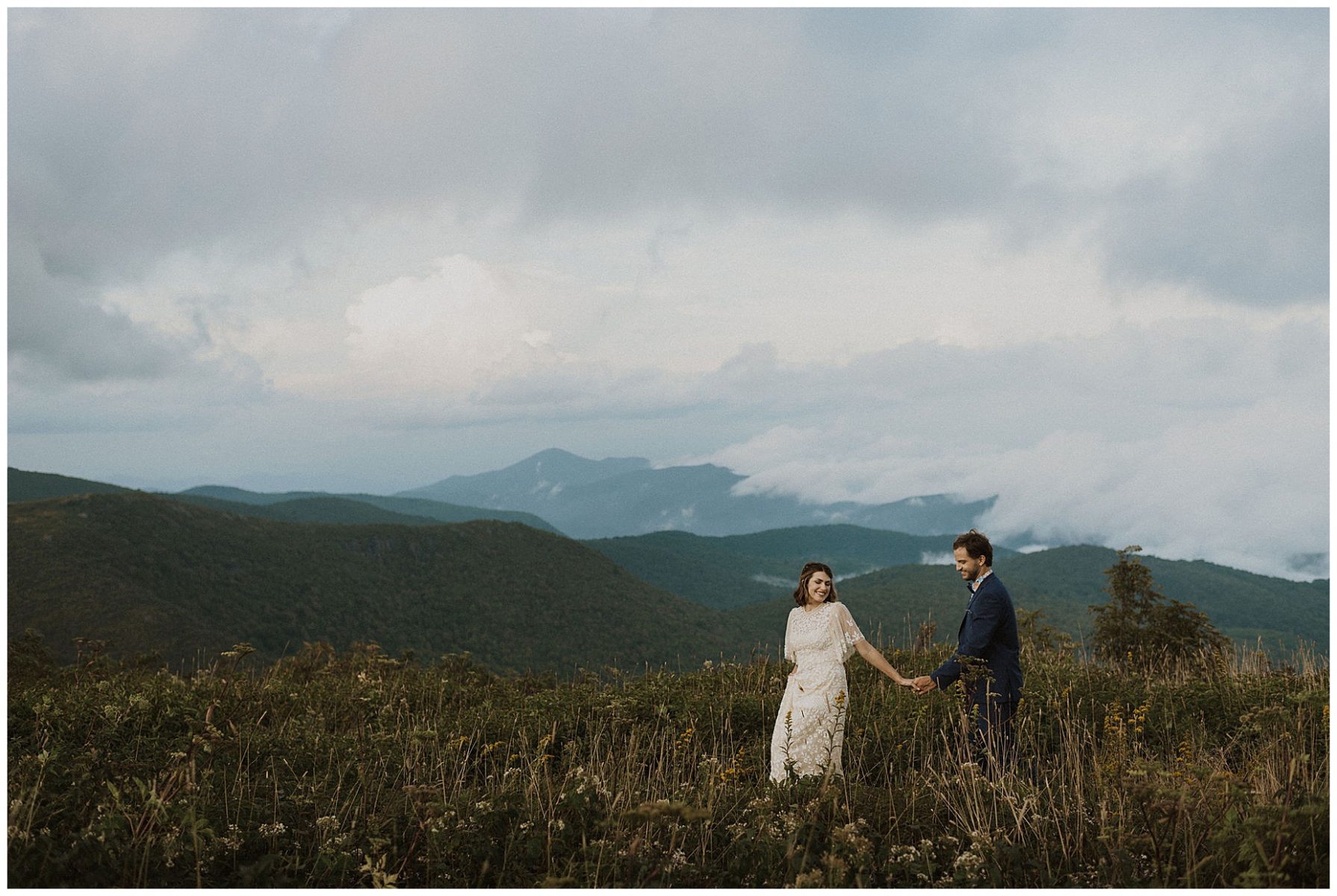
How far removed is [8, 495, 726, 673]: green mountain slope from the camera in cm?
4053

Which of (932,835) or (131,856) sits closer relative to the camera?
(131,856)

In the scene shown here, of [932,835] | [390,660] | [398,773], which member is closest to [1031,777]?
[932,835]

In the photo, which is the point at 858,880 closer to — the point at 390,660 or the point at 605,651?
the point at 390,660

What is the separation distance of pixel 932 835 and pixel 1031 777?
7.37 ft

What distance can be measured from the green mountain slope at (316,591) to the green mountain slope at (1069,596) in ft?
35.2

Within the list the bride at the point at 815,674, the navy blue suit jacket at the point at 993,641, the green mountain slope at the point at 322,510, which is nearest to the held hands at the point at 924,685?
the navy blue suit jacket at the point at 993,641

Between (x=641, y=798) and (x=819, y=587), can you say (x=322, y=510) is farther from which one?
(x=641, y=798)

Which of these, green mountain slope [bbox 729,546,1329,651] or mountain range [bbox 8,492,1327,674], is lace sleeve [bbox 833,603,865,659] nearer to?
mountain range [bbox 8,492,1327,674]

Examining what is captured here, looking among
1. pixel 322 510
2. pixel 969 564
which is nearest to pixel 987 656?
pixel 969 564

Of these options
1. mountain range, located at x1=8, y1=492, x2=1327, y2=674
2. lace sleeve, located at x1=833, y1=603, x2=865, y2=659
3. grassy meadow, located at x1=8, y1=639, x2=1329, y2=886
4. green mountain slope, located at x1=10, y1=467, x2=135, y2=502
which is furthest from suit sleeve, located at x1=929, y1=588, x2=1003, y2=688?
green mountain slope, located at x1=10, y1=467, x2=135, y2=502

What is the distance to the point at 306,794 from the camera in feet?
18.9

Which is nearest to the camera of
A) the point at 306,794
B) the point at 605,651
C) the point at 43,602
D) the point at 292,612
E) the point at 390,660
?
the point at 306,794

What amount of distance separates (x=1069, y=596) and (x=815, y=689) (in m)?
102

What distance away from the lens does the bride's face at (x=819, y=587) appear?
287 inches
